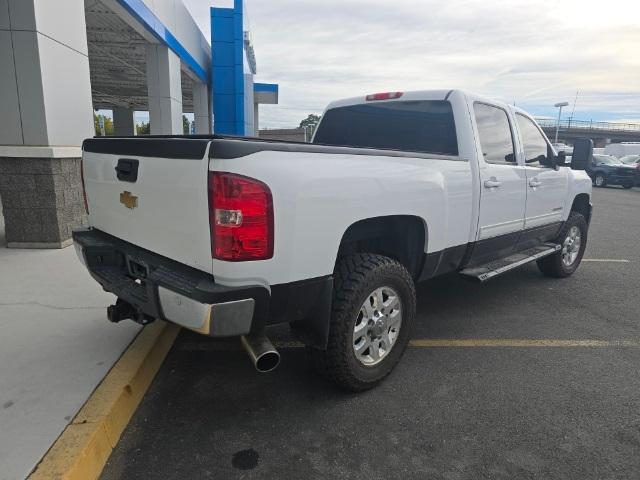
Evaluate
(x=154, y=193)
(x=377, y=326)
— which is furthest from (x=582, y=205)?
(x=154, y=193)

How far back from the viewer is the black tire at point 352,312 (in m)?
2.79

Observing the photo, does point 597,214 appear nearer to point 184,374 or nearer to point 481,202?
point 481,202

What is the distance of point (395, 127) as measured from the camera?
430cm

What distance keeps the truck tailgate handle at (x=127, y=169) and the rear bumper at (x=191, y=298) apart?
0.43 m

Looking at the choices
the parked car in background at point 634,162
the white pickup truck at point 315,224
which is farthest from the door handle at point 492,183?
the parked car in background at point 634,162

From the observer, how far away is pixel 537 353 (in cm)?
377

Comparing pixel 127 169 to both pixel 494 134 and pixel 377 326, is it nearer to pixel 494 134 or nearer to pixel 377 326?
pixel 377 326

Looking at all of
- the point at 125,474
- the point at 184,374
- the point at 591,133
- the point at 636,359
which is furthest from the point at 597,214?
the point at 591,133

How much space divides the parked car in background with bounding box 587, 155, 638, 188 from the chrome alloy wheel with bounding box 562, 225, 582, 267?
771 inches

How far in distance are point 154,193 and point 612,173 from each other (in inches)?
1035

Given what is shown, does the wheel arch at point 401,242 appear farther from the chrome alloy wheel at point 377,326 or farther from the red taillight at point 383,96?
the red taillight at point 383,96

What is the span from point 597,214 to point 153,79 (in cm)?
1235

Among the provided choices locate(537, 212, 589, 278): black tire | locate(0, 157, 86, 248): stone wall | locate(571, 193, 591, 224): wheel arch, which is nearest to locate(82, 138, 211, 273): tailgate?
locate(0, 157, 86, 248): stone wall

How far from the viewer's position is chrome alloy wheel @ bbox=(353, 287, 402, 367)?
301cm
